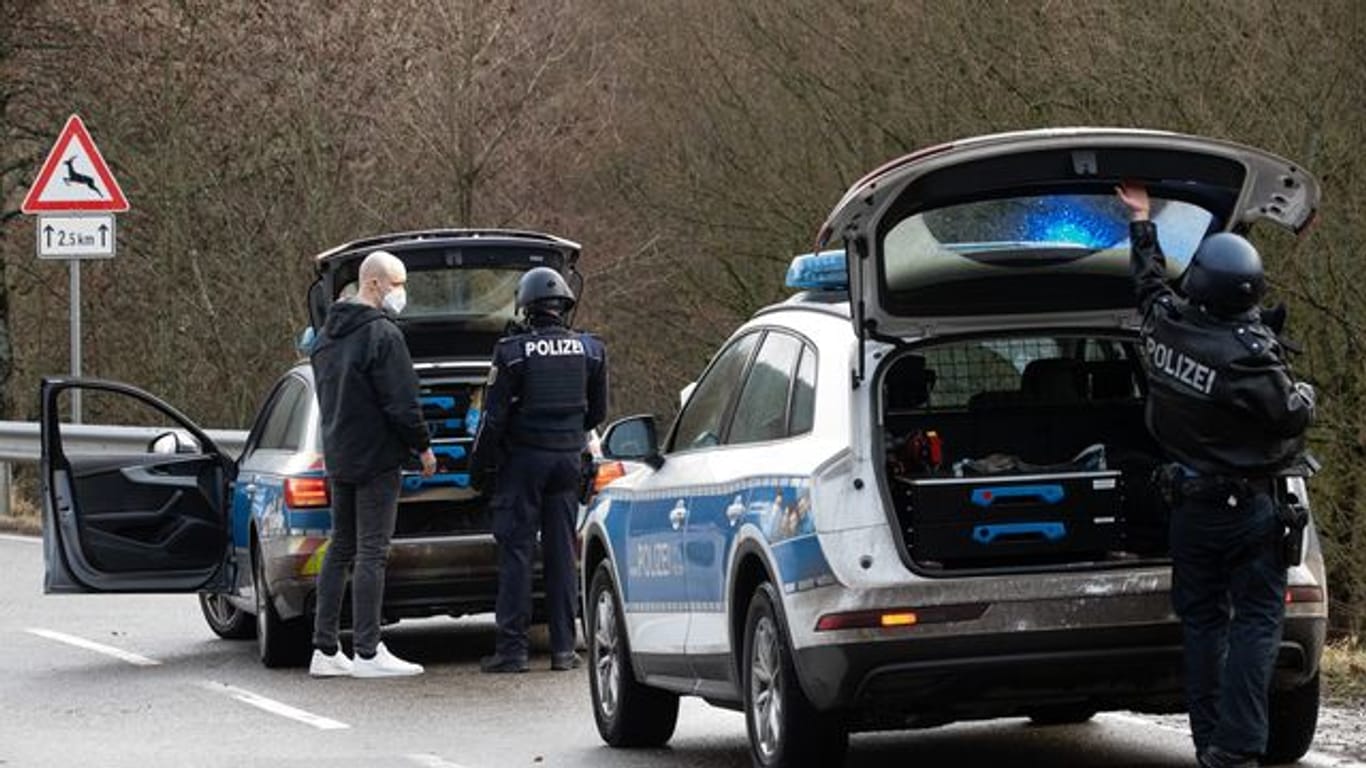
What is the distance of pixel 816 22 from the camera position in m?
26.1

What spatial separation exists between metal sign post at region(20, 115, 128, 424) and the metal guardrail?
1.70 feet

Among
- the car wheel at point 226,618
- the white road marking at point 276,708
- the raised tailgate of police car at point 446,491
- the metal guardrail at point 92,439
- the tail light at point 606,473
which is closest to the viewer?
the white road marking at point 276,708

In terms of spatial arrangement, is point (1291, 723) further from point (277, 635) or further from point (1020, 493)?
point (277, 635)

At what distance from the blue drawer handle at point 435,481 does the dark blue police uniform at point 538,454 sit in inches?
24.7

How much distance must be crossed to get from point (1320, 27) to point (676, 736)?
8.98 m

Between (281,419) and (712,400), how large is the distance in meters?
5.10

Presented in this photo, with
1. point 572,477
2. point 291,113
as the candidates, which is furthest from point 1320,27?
point 291,113

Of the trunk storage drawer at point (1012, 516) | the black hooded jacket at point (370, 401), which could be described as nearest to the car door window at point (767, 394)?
the trunk storage drawer at point (1012, 516)

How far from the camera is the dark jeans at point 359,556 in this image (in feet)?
45.8

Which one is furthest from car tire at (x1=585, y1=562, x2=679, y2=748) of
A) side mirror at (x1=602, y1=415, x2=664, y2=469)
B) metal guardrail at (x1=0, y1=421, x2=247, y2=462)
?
metal guardrail at (x1=0, y1=421, x2=247, y2=462)

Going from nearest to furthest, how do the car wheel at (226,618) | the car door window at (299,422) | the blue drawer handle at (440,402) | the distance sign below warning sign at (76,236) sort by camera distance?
the car door window at (299,422) → the blue drawer handle at (440,402) → the car wheel at (226,618) → the distance sign below warning sign at (76,236)

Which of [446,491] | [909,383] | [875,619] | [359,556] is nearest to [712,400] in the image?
[909,383]

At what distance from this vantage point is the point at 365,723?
12266 mm

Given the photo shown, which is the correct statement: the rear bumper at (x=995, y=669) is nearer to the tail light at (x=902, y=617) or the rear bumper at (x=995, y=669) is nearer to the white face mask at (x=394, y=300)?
the tail light at (x=902, y=617)
